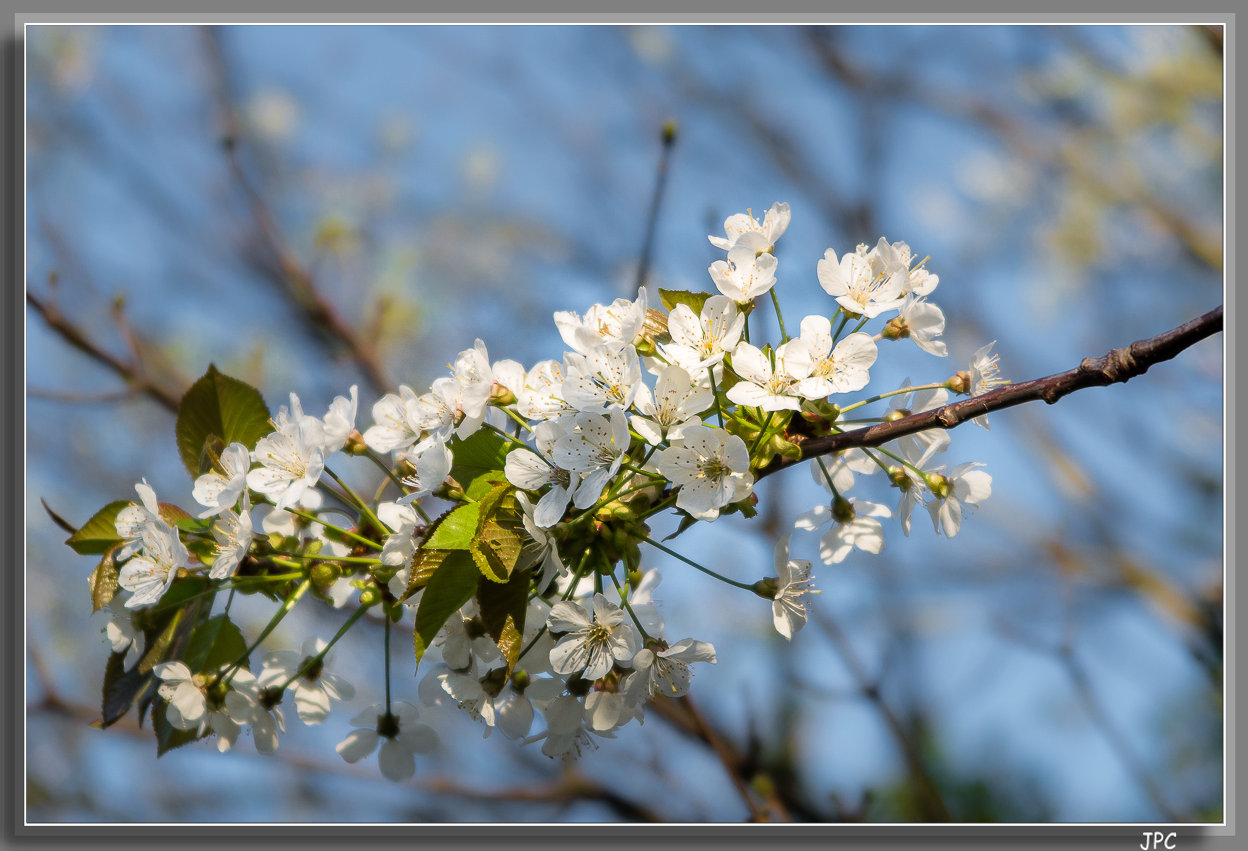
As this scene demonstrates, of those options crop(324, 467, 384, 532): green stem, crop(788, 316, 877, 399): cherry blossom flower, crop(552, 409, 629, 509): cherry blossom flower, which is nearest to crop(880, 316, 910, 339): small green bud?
crop(788, 316, 877, 399): cherry blossom flower

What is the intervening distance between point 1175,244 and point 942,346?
4.09 m

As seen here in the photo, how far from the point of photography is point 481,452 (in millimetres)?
934

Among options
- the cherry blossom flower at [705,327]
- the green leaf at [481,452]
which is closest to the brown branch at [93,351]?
the green leaf at [481,452]

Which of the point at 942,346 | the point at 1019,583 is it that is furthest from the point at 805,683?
the point at 1019,583

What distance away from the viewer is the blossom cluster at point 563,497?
0.81 metres

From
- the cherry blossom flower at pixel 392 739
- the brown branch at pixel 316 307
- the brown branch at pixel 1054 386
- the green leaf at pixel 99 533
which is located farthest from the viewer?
the brown branch at pixel 316 307

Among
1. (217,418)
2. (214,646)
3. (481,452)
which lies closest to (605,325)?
(481,452)

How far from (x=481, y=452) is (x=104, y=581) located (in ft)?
1.53

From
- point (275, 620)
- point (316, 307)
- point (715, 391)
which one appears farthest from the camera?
point (316, 307)

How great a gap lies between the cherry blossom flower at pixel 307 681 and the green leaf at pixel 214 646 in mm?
36

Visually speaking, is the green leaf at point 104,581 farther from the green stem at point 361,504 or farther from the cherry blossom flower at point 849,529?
the cherry blossom flower at point 849,529

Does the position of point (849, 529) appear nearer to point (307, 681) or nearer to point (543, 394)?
point (543, 394)

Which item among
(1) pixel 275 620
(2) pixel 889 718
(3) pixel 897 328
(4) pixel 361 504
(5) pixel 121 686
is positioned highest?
(3) pixel 897 328

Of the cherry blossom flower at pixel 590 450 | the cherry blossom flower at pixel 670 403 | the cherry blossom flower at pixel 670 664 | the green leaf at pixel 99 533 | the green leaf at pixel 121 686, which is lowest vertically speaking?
the green leaf at pixel 121 686
